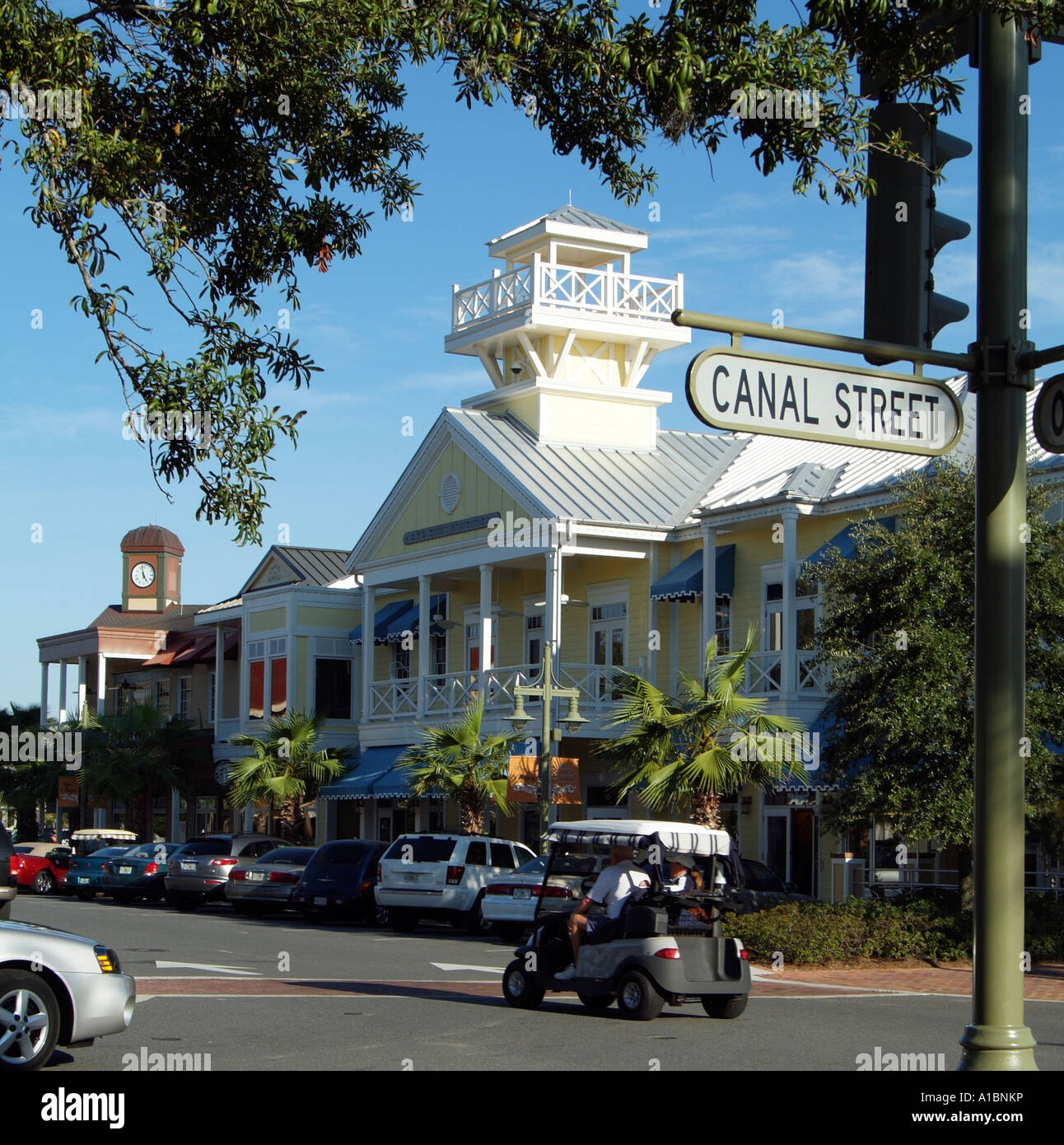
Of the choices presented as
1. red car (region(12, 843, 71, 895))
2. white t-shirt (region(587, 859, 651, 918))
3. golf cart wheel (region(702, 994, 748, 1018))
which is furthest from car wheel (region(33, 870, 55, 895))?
golf cart wheel (region(702, 994, 748, 1018))

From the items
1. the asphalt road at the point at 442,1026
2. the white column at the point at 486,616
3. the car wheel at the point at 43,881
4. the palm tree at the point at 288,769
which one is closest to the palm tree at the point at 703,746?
the asphalt road at the point at 442,1026

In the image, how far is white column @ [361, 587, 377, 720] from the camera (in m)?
38.2

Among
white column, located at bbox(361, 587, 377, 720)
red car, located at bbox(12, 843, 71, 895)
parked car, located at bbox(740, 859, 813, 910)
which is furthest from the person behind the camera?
red car, located at bbox(12, 843, 71, 895)

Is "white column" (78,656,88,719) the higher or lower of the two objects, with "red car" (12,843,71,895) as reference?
higher

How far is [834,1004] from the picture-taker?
15.6 metres

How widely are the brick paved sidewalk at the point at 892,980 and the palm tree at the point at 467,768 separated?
11020mm

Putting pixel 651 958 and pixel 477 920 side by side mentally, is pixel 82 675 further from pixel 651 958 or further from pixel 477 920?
pixel 651 958

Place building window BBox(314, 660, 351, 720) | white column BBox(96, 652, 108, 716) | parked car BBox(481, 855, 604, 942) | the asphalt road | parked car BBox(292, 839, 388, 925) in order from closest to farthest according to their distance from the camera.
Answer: the asphalt road, parked car BBox(481, 855, 604, 942), parked car BBox(292, 839, 388, 925), building window BBox(314, 660, 351, 720), white column BBox(96, 652, 108, 716)

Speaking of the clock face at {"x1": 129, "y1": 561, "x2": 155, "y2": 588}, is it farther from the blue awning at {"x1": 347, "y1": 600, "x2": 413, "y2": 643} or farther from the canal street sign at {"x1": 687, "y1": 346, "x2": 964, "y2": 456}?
the canal street sign at {"x1": 687, "y1": 346, "x2": 964, "y2": 456}

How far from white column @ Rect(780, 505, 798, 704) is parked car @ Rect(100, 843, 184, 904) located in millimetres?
13925

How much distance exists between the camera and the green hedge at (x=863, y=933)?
1994cm

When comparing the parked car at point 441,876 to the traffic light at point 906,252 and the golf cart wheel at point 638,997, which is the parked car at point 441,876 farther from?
the traffic light at point 906,252
